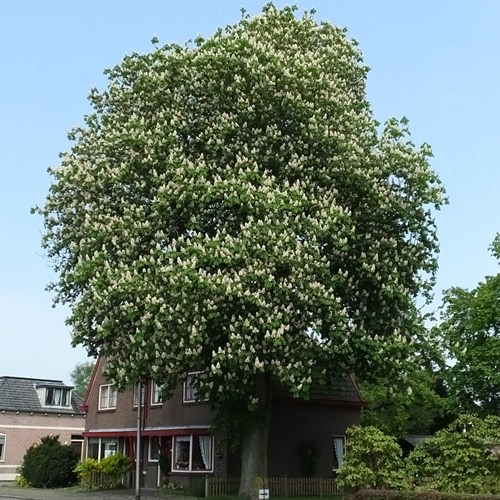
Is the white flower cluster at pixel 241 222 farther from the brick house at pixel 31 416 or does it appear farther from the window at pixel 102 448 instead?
the brick house at pixel 31 416

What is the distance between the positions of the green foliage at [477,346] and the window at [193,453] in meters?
14.3

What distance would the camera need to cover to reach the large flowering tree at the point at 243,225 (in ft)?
77.9

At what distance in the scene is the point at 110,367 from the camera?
2612 centimetres

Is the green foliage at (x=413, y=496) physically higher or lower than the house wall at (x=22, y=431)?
lower

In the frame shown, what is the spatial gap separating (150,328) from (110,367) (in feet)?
10.7

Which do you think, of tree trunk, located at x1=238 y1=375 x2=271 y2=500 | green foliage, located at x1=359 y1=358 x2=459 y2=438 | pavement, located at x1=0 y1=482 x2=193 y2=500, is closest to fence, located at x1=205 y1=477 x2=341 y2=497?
pavement, located at x1=0 y1=482 x2=193 y2=500

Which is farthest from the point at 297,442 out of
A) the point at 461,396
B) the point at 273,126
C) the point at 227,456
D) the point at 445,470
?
the point at 273,126

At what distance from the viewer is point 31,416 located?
5522 centimetres

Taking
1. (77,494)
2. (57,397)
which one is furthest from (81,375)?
(77,494)

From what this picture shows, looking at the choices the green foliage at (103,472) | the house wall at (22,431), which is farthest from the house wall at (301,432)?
the house wall at (22,431)

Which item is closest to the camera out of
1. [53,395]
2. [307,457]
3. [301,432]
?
[307,457]

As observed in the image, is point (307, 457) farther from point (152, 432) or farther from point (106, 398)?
point (106, 398)

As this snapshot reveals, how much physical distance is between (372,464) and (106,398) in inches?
927

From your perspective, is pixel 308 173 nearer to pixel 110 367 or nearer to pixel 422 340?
pixel 422 340
